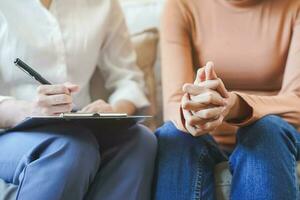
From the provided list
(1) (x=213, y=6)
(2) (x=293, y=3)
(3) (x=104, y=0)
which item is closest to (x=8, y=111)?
(3) (x=104, y=0)

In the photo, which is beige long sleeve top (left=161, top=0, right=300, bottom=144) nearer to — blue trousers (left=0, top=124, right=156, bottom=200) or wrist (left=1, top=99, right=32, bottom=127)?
blue trousers (left=0, top=124, right=156, bottom=200)

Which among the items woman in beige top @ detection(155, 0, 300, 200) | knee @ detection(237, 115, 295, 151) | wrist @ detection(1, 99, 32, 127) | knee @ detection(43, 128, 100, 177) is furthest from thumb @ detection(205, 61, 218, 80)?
wrist @ detection(1, 99, 32, 127)

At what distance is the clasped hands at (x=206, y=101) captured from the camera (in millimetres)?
869

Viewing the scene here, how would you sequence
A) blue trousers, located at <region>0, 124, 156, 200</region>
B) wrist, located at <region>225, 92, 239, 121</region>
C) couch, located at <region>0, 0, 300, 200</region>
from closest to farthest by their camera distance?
blue trousers, located at <region>0, 124, 156, 200</region> → wrist, located at <region>225, 92, 239, 121</region> → couch, located at <region>0, 0, 300, 200</region>

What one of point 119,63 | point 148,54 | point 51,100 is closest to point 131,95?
point 119,63

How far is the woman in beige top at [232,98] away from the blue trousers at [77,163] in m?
0.06

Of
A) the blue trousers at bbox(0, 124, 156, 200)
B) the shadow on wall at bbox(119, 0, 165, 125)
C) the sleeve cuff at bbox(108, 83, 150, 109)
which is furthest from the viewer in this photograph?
the shadow on wall at bbox(119, 0, 165, 125)

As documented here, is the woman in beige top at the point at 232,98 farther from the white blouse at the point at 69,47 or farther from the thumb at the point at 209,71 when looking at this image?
the white blouse at the point at 69,47

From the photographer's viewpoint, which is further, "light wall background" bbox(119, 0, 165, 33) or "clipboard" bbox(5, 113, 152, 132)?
"light wall background" bbox(119, 0, 165, 33)

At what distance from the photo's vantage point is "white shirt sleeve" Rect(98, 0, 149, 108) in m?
1.22

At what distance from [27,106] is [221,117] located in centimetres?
40

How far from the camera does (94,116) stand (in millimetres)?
850

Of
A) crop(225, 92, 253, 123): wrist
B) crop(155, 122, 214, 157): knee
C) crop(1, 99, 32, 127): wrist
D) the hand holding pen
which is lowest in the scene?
crop(155, 122, 214, 157): knee

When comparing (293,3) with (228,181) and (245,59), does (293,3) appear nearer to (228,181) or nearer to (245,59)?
Result: (245,59)
